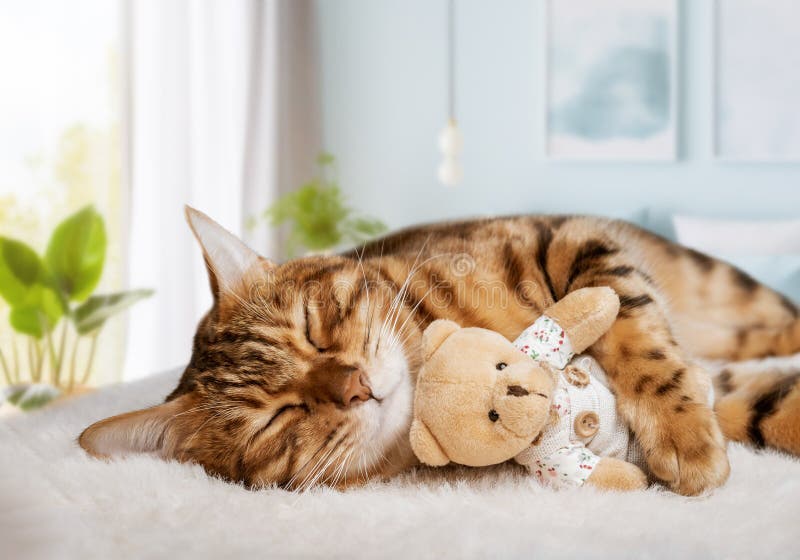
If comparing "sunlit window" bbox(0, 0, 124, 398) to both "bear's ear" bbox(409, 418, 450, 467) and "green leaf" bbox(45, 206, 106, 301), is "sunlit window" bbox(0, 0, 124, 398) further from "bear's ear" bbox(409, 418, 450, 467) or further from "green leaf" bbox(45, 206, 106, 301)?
"bear's ear" bbox(409, 418, 450, 467)

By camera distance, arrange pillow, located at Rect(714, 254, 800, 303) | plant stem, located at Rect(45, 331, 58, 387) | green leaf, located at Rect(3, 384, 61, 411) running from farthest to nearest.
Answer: plant stem, located at Rect(45, 331, 58, 387)
green leaf, located at Rect(3, 384, 61, 411)
pillow, located at Rect(714, 254, 800, 303)

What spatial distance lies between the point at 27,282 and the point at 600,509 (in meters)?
2.27

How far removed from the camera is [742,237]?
8.68 feet

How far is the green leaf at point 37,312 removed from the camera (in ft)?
8.18

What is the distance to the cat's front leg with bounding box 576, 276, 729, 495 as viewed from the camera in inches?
34.1

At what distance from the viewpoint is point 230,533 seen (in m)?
0.74

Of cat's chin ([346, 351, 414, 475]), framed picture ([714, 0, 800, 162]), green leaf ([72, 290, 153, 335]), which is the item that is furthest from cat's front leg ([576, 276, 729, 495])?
framed picture ([714, 0, 800, 162])

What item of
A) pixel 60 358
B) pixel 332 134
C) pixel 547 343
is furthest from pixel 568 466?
pixel 332 134

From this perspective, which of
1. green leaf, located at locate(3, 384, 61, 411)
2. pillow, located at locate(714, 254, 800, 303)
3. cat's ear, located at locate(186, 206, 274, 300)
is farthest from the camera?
green leaf, located at locate(3, 384, 61, 411)

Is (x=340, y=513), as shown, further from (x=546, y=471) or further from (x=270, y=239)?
(x=270, y=239)

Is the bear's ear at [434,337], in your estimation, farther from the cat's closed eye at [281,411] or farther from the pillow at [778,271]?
the pillow at [778,271]

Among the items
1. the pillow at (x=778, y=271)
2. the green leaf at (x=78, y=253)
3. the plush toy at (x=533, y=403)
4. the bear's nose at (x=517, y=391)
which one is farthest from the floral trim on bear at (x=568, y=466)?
the green leaf at (x=78, y=253)

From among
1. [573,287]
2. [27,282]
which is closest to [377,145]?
[27,282]

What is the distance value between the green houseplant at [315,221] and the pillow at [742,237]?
1.38 m
